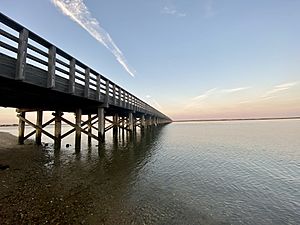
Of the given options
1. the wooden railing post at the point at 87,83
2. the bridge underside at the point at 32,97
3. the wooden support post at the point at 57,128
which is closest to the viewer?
the bridge underside at the point at 32,97

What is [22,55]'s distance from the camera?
227 inches

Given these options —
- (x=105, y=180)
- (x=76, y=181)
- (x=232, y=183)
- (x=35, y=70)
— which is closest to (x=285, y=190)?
(x=232, y=183)

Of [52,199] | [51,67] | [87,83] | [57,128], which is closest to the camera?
[52,199]

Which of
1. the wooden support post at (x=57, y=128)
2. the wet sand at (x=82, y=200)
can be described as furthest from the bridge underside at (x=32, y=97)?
the wet sand at (x=82, y=200)

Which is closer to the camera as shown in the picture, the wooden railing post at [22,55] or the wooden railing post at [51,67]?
the wooden railing post at [22,55]

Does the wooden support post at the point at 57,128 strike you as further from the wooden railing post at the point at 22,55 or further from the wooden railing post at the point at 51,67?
the wooden railing post at the point at 22,55

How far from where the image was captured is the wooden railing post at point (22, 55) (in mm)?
5703

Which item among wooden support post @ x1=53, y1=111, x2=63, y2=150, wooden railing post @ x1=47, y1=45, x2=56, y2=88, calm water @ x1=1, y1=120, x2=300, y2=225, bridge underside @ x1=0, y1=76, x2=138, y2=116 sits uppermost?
wooden railing post @ x1=47, y1=45, x2=56, y2=88

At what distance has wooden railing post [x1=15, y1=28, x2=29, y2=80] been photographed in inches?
225

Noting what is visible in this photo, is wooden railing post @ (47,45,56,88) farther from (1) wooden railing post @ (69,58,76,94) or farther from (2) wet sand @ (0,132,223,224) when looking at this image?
(2) wet sand @ (0,132,223,224)

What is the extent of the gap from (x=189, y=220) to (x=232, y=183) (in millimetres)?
3439

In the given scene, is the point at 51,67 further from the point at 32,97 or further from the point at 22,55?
the point at 32,97

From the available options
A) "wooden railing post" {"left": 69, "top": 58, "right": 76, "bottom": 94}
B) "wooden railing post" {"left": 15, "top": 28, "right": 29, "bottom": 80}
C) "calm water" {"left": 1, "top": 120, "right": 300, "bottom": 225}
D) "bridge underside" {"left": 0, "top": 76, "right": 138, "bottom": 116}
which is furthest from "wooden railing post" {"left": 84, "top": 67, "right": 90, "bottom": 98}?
"wooden railing post" {"left": 15, "top": 28, "right": 29, "bottom": 80}

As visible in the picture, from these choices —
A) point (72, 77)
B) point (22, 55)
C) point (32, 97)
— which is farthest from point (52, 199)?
point (32, 97)
